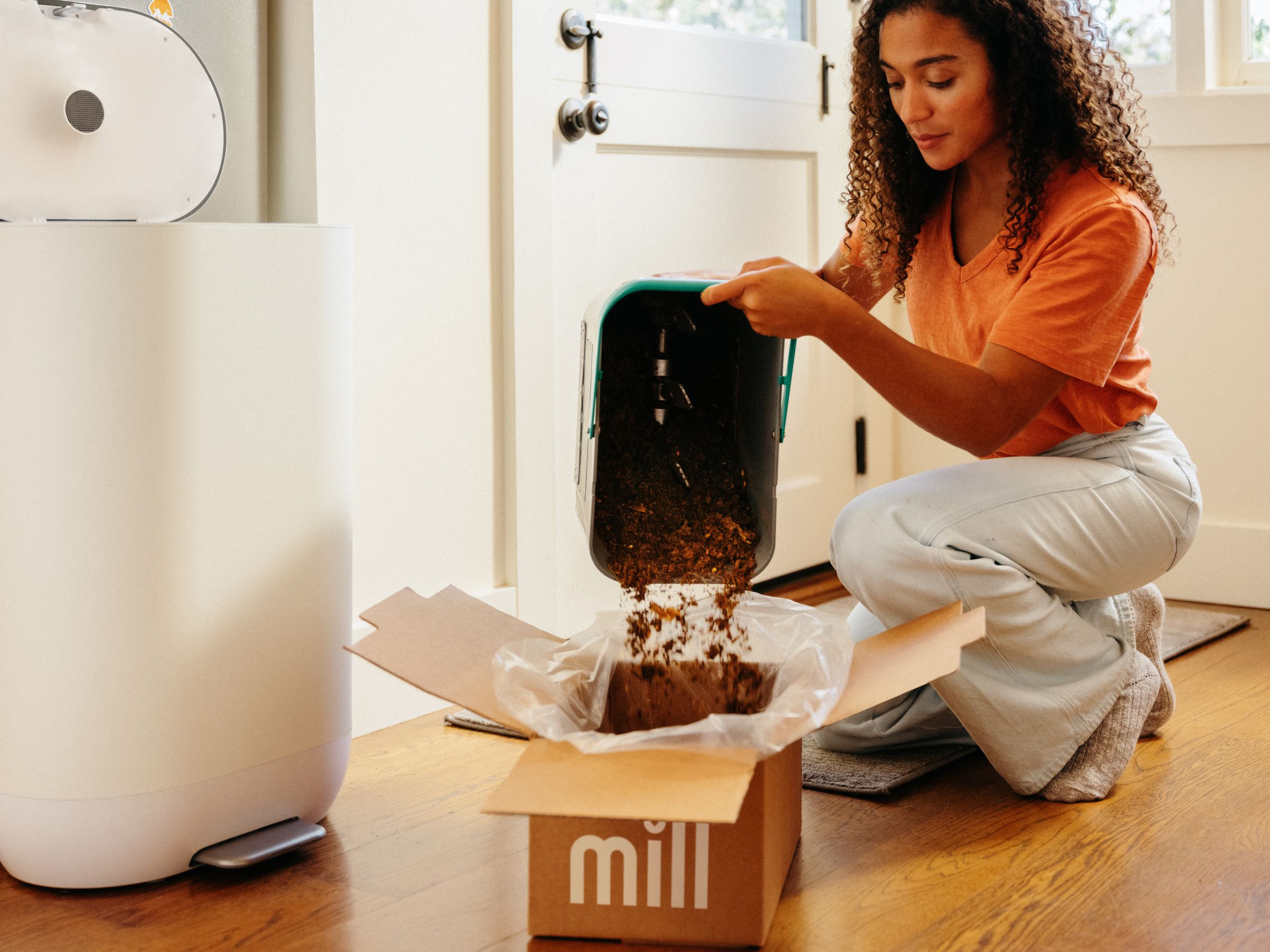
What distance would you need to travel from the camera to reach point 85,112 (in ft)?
4.14

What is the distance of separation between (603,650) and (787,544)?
1.32m

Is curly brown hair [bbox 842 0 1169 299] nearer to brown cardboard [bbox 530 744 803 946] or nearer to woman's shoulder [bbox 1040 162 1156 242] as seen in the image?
woman's shoulder [bbox 1040 162 1156 242]

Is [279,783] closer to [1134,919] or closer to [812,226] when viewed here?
[1134,919]

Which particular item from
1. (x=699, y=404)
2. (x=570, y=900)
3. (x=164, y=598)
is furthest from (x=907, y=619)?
(x=164, y=598)

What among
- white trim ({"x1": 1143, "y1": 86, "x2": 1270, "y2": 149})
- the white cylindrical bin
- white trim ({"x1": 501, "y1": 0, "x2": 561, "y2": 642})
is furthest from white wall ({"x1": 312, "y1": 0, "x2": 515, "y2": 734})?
white trim ({"x1": 1143, "y1": 86, "x2": 1270, "y2": 149})

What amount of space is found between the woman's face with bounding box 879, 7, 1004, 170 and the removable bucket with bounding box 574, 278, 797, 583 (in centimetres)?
29

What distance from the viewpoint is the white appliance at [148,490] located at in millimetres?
1165

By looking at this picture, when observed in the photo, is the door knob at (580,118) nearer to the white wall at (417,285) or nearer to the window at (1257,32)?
the white wall at (417,285)

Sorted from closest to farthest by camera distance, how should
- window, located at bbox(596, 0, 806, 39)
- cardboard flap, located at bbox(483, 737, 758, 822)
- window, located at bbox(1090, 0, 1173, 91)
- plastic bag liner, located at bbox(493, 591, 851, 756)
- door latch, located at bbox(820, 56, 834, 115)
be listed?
cardboard flap, located at bbox(483, 737, 758, 822) → plastic bag liner, located at bbox(493, 591, 851, 756) → window, located at bbox(596, 0, 806, 39) → window, located at bbox(1090, 0, 1173, 91) → door latch, located at bbox(820, 56, 834, 115)

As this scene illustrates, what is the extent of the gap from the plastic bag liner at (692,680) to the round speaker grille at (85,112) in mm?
628

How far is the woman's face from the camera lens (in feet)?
4.62

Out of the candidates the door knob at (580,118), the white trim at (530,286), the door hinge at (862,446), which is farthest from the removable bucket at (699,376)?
the door hinge at (862,446)

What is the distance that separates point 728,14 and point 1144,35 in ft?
2.57

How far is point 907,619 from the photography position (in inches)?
57.8
